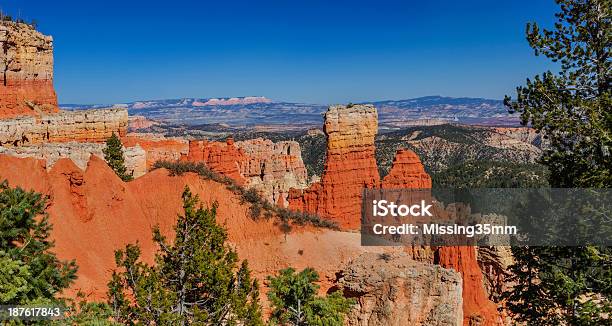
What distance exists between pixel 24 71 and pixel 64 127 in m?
7.00

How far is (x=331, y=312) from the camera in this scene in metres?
13.9

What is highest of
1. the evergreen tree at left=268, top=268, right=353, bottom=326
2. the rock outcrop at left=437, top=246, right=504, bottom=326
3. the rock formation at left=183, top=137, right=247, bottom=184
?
the rock formation at left=183, top=137, right=247, bottom=184

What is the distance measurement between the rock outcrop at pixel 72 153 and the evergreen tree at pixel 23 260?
14046 millimetres

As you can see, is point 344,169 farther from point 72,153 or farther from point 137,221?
point 137,221

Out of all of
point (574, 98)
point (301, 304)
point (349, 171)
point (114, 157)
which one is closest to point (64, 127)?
point (114, 157)

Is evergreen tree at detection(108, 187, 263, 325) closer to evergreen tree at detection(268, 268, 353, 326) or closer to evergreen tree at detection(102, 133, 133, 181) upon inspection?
evergreen tree at detection(268, 268, 353, 326)

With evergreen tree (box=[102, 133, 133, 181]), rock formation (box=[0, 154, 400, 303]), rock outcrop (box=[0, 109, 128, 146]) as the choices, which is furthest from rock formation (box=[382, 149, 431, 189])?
rock outcrop (box=[0, 109, 128, 146])

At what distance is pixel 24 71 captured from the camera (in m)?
43.6

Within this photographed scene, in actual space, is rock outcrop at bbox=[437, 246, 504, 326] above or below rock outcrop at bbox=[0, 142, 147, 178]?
below

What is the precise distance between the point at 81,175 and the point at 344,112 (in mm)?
23809

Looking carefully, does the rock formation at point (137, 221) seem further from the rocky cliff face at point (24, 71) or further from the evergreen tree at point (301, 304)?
the rocky cliff face at point (24, 71)

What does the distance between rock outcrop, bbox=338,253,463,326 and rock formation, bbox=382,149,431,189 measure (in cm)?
2289

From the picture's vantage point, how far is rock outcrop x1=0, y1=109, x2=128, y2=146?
119ft

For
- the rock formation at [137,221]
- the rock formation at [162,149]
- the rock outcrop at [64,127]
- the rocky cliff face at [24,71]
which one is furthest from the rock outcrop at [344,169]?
the rocky cliff face at [24,71]
